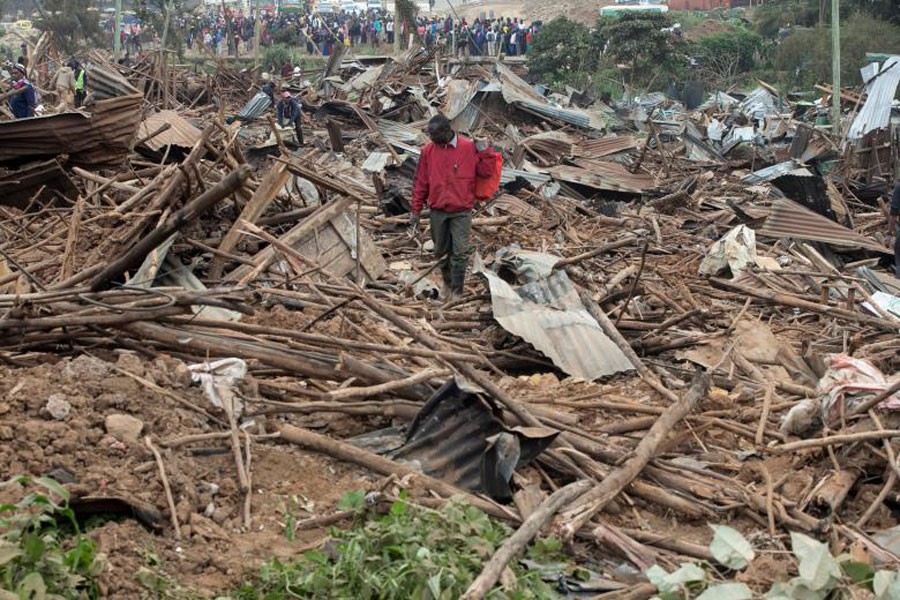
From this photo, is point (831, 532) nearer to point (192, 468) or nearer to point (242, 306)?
point (192, 468)

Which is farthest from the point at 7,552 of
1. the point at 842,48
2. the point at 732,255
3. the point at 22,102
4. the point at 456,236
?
the point at 842,48

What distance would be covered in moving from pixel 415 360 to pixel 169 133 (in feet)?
21.7

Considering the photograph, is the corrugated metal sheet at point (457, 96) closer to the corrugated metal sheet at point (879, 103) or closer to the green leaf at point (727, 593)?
the corrugated metal sheet at point (879, 103)

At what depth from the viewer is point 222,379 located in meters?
5.06

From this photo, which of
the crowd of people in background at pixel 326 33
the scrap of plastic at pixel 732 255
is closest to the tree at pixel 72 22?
the crowd of people in background at pixel 326 33

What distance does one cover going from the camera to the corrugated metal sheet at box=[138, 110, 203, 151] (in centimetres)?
1101

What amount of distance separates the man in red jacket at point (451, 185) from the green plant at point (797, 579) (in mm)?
5036

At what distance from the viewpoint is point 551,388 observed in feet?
19.8

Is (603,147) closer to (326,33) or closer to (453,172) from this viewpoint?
(453,172)

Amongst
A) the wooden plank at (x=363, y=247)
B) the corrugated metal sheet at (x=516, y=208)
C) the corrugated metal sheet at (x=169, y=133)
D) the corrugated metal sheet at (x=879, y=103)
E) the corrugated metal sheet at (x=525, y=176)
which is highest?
the corrugated metal sheet at (x=169, y=133)

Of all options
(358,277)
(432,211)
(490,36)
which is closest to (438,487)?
(358,277)

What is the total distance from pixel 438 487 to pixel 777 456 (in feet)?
5.66

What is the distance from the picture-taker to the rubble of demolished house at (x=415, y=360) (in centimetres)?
436

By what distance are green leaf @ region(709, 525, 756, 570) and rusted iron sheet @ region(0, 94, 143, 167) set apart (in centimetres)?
659
